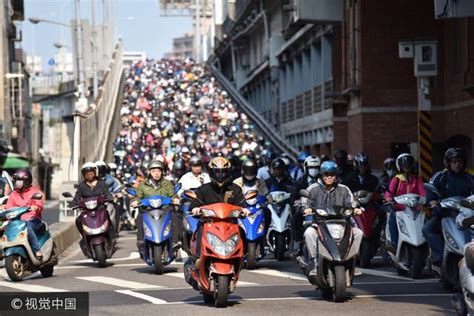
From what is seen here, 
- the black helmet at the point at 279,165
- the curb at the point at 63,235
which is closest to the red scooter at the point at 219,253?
the black helmet at the point at 279,165

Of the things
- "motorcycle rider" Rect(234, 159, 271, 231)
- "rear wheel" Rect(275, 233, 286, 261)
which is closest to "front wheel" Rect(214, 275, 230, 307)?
"motorcycle rider" Rect(234, 159, 271, 231)

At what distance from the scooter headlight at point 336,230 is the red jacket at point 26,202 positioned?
561cm

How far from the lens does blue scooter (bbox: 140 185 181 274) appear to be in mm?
20656

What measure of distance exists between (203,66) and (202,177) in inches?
3248

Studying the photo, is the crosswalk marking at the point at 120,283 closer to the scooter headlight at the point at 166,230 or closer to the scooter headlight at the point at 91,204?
the scooter headlight at the point at 166,230

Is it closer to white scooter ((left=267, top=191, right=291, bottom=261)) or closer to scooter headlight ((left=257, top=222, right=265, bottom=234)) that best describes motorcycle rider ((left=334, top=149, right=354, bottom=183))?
white scooter ((left=267, top=191, right=291, bottom=261))

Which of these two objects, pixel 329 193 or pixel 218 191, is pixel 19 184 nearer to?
pixel 218 191

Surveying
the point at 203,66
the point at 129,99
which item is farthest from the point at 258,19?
the point at 203,66

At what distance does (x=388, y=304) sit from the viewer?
1574 cm

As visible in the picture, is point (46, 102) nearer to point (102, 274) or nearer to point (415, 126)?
point (415, 126)

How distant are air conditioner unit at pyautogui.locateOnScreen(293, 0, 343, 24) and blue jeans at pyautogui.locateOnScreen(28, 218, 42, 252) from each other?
2219 centimetres

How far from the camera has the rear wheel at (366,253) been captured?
2159 cm

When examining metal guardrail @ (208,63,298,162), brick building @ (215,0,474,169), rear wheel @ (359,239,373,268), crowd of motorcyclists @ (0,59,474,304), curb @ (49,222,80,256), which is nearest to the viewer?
crowd of motorcyclists @ (0,59,474,304)

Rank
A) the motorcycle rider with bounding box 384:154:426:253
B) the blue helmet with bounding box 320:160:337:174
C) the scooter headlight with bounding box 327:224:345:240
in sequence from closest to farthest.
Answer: the scooter headlight with bounding box 327:224:345:240 < the blue helmet with bounding box 320:160:337:174 < the motorcycle rider with bounding box 384:154:426:253
